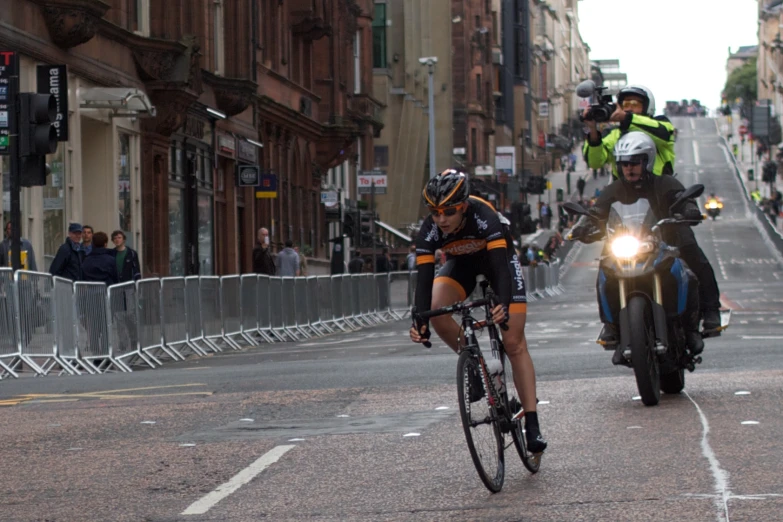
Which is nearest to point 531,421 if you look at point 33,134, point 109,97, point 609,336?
point 609,336

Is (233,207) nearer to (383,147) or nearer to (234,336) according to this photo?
(234,336)

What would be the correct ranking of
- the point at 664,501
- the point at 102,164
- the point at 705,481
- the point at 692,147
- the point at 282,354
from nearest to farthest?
the point at 664,501 → the point at 705,481 → the point at 282,354 → the point at 102,164 → the point at 692,147

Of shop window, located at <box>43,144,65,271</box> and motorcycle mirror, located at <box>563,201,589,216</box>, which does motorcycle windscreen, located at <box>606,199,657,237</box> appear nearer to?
motorcycle mirror, located at <box>563,201,589,216</box>

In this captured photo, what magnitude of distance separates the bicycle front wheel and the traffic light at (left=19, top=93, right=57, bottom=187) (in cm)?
1135

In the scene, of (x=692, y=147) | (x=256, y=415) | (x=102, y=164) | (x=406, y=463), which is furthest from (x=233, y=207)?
(x=692, y=147)

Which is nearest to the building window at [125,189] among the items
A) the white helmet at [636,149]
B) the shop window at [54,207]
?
the shop window at [54,207]

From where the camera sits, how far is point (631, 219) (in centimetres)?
1142

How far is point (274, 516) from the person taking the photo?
7.65m

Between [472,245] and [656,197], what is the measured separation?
3.48m

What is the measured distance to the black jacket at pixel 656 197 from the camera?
11.6 m

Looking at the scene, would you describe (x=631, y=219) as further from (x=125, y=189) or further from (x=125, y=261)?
(x=125, y=189)

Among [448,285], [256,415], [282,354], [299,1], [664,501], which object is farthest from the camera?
[299,1]

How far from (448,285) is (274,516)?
1.71 meters

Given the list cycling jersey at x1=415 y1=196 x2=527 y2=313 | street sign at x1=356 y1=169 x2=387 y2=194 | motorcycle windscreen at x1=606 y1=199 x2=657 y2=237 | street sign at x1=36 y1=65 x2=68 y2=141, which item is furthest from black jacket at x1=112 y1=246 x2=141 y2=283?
street sign at x1=356 y1=169 x2=387 y2=194
